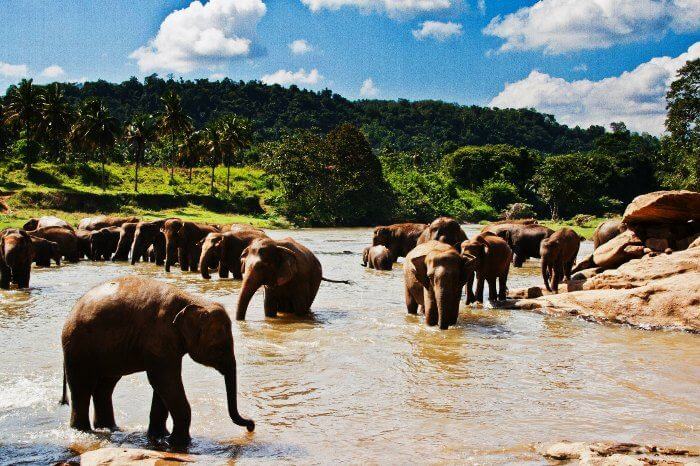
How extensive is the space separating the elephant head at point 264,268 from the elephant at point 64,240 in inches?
700

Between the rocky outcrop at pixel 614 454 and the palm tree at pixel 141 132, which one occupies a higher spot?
the palm tree at pixel 141 132

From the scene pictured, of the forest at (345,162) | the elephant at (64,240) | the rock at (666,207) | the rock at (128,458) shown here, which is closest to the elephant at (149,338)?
the rock at (128,458)

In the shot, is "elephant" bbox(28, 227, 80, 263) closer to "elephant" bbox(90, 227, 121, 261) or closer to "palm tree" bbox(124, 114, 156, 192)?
"elephant" bbox(90, 227, 121, 261)

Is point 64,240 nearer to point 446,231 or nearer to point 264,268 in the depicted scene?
point 446,231

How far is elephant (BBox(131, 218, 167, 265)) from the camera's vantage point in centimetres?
2797

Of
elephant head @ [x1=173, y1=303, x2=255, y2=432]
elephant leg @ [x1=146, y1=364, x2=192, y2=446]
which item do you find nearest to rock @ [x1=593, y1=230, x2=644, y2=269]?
elephant head @ [x1=173, y1=303, x2=255, y2=432]

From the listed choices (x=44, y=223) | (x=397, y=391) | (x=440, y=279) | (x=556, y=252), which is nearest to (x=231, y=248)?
(x=556, y=252)

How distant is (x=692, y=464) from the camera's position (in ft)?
20.4

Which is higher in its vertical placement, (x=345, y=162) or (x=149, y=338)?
(x=345, y=162)

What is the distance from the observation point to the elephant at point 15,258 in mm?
18656

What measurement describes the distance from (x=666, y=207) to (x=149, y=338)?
15.3 metres

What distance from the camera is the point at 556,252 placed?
19.9 m

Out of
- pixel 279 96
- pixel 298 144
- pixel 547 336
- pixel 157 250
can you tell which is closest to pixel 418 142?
pixel 279 96

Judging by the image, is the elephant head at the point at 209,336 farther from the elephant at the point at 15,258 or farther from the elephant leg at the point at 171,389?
the elephant at the point at 15,258
